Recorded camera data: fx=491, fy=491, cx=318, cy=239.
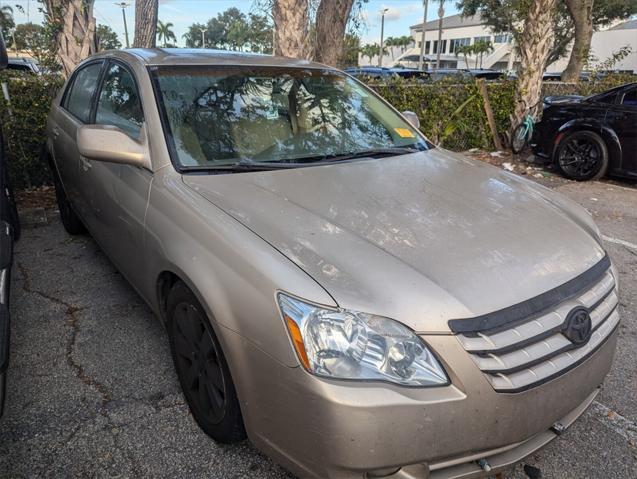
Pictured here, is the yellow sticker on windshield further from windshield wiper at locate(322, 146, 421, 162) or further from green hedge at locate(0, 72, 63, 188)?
green hedge at locate(0, 72, 63, 188)

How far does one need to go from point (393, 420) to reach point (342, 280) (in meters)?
0.45

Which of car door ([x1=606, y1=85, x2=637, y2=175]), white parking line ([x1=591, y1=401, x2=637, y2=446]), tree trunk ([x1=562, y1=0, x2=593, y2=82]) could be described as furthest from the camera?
tree trunk ([x1=562, y1=0, x2=593, y2=82])

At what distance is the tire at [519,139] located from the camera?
870 cm

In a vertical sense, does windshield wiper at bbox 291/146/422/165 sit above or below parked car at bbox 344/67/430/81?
below

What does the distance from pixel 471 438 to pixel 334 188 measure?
1.22 meters

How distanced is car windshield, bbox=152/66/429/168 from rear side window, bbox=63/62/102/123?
3.40 ft

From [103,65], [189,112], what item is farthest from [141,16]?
[189,112]

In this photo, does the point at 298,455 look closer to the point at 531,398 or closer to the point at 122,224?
the point at 531,398

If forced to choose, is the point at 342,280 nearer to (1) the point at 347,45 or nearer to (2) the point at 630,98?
(2) the point at 630,98

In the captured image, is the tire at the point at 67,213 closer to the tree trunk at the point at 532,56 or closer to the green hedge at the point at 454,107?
the green hedge at the point at 454,107

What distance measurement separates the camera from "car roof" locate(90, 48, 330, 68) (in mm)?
2934

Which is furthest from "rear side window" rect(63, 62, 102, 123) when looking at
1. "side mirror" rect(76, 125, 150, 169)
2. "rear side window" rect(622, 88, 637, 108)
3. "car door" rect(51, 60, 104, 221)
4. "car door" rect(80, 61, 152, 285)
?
"rear side window" rect(622, 88, 637, 108)

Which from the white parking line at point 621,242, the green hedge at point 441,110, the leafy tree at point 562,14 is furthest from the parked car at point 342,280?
the leafy tree at point 562,14

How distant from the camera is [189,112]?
2.60 meters
